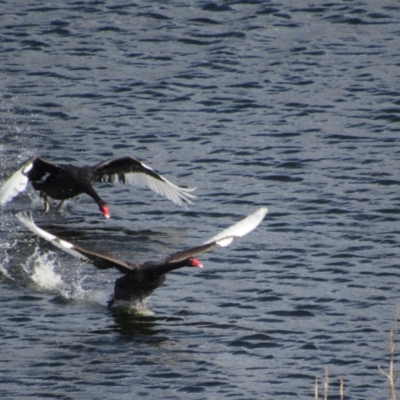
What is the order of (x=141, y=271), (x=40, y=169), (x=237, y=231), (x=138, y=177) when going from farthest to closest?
1. (x=138, y=177)
2. (x=40, y=169)
3. (x=237, y=231)
4. (x=141, y=271)

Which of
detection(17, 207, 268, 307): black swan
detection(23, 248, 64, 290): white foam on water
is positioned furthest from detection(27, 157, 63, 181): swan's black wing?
detection(17, 207, 268, 307): black swan

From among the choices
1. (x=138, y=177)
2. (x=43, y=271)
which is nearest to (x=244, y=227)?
(x=43, y=271)

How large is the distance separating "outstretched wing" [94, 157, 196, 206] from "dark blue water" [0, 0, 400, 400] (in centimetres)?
24

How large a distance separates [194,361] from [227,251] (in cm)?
309

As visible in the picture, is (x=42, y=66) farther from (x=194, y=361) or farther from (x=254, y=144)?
(x=194, y=361)

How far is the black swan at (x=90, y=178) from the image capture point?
14.2 metres

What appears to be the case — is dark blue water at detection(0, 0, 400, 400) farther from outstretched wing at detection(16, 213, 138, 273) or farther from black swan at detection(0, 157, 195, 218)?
outstretched wing at detection(16, 213, 138, 273)

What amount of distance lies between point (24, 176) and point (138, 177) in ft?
6.13

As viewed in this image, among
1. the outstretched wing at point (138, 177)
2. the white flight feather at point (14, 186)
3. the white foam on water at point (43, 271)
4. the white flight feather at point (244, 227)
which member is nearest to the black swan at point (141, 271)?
the white flight feather at point (244, 227)

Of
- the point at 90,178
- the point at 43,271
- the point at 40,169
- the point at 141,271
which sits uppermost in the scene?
the point at 40,169

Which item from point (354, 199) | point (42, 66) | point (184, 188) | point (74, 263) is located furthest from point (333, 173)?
point (42, 66)

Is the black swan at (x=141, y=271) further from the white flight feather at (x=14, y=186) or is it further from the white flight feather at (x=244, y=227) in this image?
the white flight feather at (x=14, y=186)

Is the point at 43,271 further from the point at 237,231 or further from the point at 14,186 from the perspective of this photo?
the point at 237,231

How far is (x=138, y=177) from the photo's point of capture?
14.8 metres
